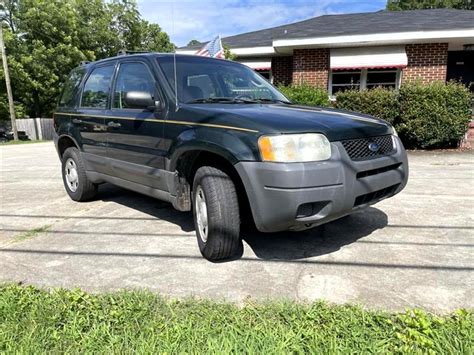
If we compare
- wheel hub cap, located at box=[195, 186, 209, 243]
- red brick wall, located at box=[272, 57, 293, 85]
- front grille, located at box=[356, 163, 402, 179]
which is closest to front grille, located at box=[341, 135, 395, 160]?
front grille, located at box=[356, 163, 402, 179]

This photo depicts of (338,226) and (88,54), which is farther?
(88,54)

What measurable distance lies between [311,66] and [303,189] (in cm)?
1171

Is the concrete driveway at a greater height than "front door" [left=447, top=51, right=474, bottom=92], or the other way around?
"front door" [left=447, top=51, right=474, bottom=92]

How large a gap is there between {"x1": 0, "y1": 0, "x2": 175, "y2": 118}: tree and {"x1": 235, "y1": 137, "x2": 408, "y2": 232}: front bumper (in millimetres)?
26213

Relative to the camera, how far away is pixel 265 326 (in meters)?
2.41

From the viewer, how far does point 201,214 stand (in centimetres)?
352

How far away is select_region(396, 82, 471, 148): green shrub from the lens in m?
9.53

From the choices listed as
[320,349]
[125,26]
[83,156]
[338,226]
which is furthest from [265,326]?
[125,26]

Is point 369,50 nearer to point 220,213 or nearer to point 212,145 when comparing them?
point 212,145

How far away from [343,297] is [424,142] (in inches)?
334

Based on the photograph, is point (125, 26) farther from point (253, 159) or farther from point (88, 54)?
point (253, 159)

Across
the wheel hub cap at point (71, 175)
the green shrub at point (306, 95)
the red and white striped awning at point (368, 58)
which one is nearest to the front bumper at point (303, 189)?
the wheel hub cap at point (71, 175)

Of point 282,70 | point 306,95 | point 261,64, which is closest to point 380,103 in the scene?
point 306,95

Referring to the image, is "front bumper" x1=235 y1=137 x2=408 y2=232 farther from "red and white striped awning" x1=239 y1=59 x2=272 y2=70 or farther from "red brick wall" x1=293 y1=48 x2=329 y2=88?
"red and white striped awning" x1=239 y1=59 x2=272 y2=70
